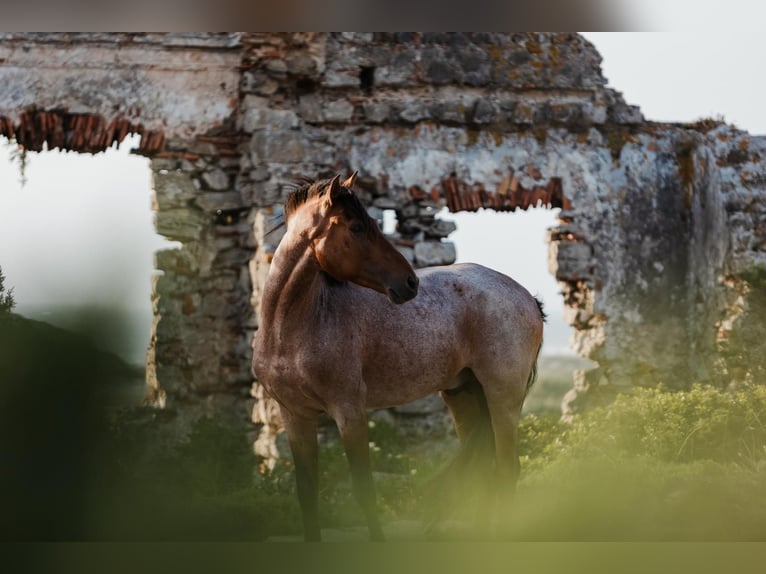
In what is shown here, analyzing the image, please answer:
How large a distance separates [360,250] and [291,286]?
1.16 feet

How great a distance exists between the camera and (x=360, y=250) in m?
4.54

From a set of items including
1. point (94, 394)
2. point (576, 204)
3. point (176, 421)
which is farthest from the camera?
point (576, 204)

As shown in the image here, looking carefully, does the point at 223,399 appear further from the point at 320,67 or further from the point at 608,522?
the point at 608,522

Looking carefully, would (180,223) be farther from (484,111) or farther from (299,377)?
(299,377)

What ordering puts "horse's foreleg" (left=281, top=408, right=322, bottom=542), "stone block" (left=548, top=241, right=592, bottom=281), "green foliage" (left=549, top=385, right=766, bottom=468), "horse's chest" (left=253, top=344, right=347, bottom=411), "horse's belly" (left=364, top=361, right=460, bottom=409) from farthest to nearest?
"stone block" (left=548, top=241, right=592, bottom=281), "green foliage" (left=549, top=385, right=766, bottom=468), "horse's belly" (left=364, top=361, right=460, bottom=409), "horse's foreleg" (left=281, top=408, right=322, bottom=542), "horse's chest" (left=253, top=344, right=347, bottom=411)

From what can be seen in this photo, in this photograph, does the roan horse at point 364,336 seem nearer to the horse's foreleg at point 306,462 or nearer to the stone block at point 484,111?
the horse's foreleg at point 306,462

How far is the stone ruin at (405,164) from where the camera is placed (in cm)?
800

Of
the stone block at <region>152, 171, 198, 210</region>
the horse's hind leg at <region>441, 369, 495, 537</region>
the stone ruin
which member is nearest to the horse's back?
the horse's hind leg at <region>441, 369, 495, 537</region>

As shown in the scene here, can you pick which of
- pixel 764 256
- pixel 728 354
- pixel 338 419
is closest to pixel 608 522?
pixel 338 419

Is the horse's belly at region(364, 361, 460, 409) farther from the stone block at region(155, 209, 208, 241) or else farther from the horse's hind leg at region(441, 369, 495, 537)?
the stone block at region(155, 209, 208, 241)

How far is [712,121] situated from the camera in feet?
30.0

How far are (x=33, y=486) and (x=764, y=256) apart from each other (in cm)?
591

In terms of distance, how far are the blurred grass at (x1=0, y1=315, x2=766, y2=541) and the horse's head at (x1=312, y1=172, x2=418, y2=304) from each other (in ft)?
4.51

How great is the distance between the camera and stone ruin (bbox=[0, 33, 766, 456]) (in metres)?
8.00
